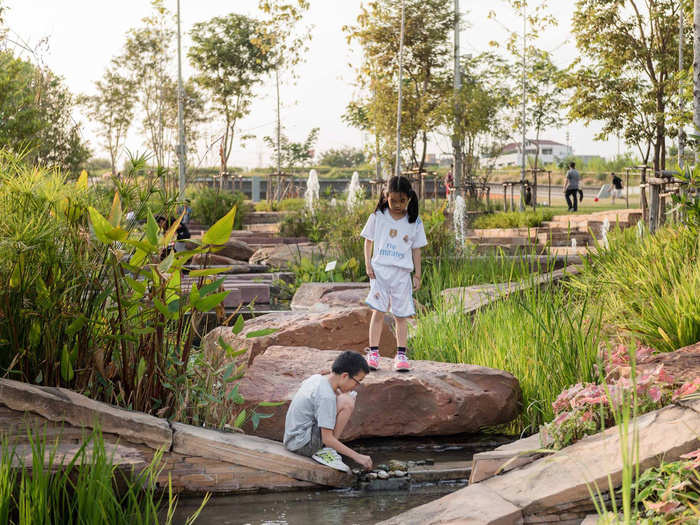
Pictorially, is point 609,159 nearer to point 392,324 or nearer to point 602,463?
point 392,324

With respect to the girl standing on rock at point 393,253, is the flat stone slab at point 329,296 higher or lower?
lower

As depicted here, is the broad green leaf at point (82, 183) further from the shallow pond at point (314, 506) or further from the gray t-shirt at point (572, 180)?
the gray t-shirt at point (572, 180)

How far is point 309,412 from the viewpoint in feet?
14.2

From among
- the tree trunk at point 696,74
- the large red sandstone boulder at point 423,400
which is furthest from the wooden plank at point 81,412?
the tree trunk at point 696,74

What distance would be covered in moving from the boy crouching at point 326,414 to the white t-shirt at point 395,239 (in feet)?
5.08

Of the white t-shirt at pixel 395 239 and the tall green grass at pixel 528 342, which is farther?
the white t-shirt at pixel 395 239

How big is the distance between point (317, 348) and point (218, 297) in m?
2.50

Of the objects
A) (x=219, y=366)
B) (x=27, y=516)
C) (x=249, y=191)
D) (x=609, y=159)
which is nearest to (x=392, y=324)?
(x=219, y=366)

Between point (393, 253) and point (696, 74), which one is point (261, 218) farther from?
point (393, 253)

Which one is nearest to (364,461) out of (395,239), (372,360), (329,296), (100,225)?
(372,360)

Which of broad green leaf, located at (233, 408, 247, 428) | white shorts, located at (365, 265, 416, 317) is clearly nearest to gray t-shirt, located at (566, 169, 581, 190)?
white shorts, located at (365, 265, 416, 317)

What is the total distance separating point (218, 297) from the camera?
3.76 metres

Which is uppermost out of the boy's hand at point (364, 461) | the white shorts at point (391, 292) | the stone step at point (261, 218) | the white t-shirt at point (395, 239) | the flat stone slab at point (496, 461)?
the white t-shirt at point (395, 239)

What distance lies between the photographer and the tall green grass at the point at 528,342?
174 inches
